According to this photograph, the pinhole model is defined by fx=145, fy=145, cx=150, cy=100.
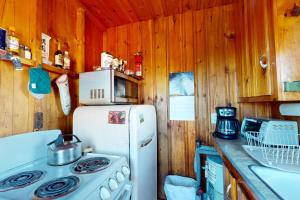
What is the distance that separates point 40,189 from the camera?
62cm

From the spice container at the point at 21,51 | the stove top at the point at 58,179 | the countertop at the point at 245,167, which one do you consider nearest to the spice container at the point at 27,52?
the spice container at the point at 21,51

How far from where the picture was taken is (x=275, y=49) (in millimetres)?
859

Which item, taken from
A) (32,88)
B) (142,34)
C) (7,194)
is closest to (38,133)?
(32,88)

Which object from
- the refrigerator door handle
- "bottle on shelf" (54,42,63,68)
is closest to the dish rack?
the refrigerator door handle

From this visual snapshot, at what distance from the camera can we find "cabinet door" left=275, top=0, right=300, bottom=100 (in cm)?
81

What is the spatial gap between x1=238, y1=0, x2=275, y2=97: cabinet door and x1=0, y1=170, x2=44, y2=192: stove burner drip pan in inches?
56.9

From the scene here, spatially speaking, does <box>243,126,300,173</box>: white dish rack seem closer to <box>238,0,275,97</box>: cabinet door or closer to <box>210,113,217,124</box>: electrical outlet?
<box>238,0,275,97</box>: cabinet door

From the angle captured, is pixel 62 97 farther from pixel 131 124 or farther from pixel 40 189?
pixel 40 189

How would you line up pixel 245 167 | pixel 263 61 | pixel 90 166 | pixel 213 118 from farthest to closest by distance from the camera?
pixel 213 118
pixel 263 61
pixel 90 166
pixel 245 167

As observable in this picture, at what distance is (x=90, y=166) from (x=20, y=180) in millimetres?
319

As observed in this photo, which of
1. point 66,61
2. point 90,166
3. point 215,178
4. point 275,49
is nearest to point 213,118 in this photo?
point 215,178

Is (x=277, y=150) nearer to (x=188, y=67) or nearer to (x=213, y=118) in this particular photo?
(x=213, y=118)

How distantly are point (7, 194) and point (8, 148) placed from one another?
1.30 ft

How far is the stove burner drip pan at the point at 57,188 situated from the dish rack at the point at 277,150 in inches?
36.8
